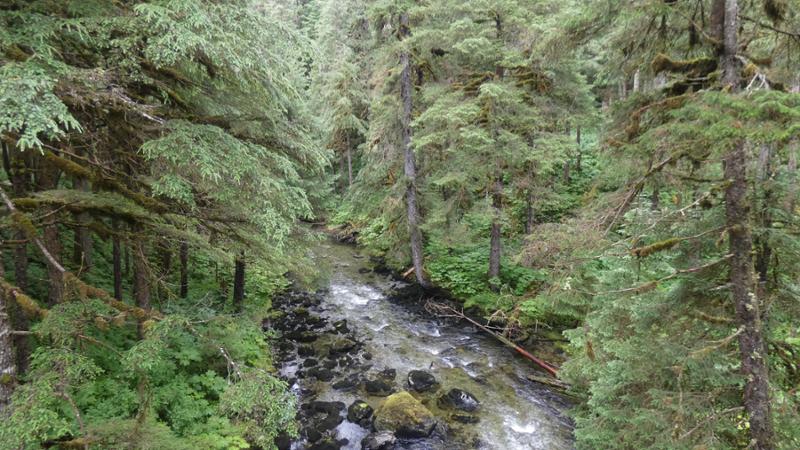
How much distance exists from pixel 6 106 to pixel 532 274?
1526cm

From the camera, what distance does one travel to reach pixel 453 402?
10.2 metres

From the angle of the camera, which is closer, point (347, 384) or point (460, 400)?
point (460, 400)

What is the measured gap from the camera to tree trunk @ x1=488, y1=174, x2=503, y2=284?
47.1 ft

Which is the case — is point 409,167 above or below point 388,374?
above

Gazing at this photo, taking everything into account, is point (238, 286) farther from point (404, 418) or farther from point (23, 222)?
point (23, 222)

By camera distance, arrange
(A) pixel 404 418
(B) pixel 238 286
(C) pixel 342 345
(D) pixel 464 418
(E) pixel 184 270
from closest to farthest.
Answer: (A) pixel 404 418 < (D) pixel 464 418 < (E) pixel 184 270 < (B) pixel 238 286 < (C) pixel 342 345

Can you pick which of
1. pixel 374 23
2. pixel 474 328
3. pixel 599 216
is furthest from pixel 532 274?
pixel 374 23

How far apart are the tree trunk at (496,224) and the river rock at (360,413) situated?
756cm

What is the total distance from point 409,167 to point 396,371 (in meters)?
8.61

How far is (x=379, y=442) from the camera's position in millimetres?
8781

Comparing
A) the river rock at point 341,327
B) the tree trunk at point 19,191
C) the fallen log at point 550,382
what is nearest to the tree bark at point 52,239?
the tree trunk at point 19,191

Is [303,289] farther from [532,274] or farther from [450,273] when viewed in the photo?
[532,274]

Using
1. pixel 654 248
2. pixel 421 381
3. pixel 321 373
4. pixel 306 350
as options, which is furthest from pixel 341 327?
pixel 654 248

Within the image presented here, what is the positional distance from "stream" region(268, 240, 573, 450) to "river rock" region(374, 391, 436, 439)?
0.58 feet
